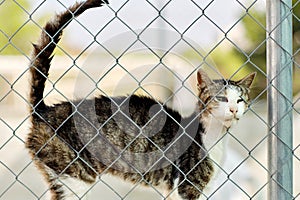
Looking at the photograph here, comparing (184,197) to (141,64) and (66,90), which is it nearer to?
(141,64)

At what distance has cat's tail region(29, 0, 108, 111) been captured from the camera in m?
1.66

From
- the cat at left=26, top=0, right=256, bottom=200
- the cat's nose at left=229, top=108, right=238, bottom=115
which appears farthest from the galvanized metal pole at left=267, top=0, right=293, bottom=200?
the cat's nose at left=229, top=108, right=238, bottom=115

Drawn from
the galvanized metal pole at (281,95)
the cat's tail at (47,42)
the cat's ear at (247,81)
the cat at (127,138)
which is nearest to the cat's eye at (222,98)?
the cat at (127,138)

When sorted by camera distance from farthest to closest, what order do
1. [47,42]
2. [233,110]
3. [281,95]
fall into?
[233,110] < [47,42] < [281,95]

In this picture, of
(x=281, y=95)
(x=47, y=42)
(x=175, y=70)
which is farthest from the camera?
(x=175, y=70)

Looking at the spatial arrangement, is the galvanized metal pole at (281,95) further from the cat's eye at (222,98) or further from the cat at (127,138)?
the cat's eye at (222,98)

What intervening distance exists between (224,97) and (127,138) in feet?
1.49

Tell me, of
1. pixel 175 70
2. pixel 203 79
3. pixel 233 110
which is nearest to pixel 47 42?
pixel 203 79

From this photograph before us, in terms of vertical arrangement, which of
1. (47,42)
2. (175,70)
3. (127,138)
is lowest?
(127,138)

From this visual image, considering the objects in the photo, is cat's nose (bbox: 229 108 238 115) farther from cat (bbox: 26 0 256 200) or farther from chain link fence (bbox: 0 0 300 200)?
chain link fence (bbox: 0 0 300 200)

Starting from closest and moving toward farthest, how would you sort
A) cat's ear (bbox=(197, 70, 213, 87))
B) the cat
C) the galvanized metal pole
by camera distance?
the galvanized metal pole
the cat
cat's ear (bbox=(197, 70, 213, 87))

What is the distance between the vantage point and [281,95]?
1.60 metres

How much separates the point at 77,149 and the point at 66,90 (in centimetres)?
131

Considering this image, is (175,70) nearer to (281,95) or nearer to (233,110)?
(233,110)
